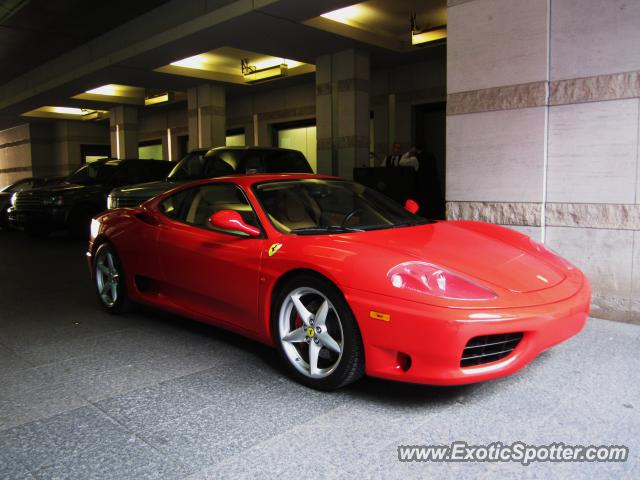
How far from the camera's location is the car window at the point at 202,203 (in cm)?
397

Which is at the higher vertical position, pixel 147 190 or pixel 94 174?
pixel 94 174

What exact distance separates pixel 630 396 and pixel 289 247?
7.03 feet

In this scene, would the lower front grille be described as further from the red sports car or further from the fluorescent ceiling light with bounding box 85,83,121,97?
the fluorescent ceiling light with bounding box 85,83,121,97

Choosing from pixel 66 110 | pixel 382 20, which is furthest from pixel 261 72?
pixel 66 110

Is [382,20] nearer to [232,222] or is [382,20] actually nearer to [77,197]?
[77,197]

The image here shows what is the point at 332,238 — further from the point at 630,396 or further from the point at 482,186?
the point at 482,186

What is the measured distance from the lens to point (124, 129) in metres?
20.3

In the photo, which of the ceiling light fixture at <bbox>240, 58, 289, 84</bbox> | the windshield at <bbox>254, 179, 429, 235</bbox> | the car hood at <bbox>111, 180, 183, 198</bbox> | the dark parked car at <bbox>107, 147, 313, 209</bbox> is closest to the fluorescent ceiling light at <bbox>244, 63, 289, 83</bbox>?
the ceiling light fixture at <bbox>240, 58, 289, 84</bbox>

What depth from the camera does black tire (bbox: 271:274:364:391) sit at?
2930 mm

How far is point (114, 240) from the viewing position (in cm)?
477

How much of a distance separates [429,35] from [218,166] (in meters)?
4.91

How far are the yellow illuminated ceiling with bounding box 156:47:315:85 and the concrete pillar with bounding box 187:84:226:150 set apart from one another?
0.70 meters

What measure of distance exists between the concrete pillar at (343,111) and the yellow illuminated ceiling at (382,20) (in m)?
0.58

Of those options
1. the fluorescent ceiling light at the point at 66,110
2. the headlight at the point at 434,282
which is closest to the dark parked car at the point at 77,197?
the headlight at the point at 434,282
